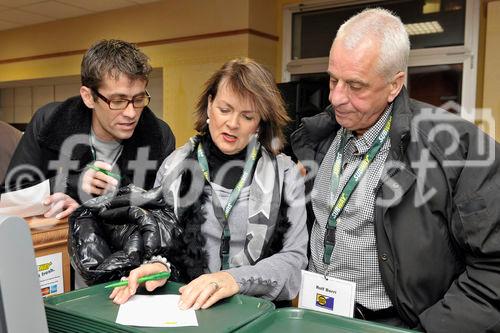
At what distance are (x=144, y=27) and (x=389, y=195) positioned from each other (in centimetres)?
568

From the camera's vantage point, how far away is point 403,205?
1337 mm

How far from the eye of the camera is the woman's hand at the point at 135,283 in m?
0.85

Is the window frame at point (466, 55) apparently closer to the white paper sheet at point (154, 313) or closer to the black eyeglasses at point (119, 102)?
the black eyeglasses at point (119, 102)

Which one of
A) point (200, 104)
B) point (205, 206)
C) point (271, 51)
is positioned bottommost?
point (205, 206)

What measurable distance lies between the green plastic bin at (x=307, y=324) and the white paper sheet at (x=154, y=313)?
0.10 metres

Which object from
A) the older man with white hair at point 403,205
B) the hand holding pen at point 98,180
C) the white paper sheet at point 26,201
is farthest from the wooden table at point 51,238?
the older man with white hair at point 403,205

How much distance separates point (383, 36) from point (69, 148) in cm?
125

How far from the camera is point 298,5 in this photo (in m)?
5.53

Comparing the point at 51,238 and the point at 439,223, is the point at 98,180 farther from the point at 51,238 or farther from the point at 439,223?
the point at 439,223

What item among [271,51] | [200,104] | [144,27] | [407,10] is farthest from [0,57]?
[200,104]

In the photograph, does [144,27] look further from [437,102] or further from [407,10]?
[437,102]

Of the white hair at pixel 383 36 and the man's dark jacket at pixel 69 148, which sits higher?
the white hair at pixel 383 36

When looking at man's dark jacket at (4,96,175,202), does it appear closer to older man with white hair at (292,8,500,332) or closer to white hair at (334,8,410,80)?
older man with white hair at (292,8,500,332)

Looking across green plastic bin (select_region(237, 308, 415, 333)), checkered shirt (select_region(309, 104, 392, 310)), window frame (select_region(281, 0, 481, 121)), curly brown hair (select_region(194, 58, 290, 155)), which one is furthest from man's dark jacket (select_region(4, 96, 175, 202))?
window frame (select_region(281, 0, 481, 121))
